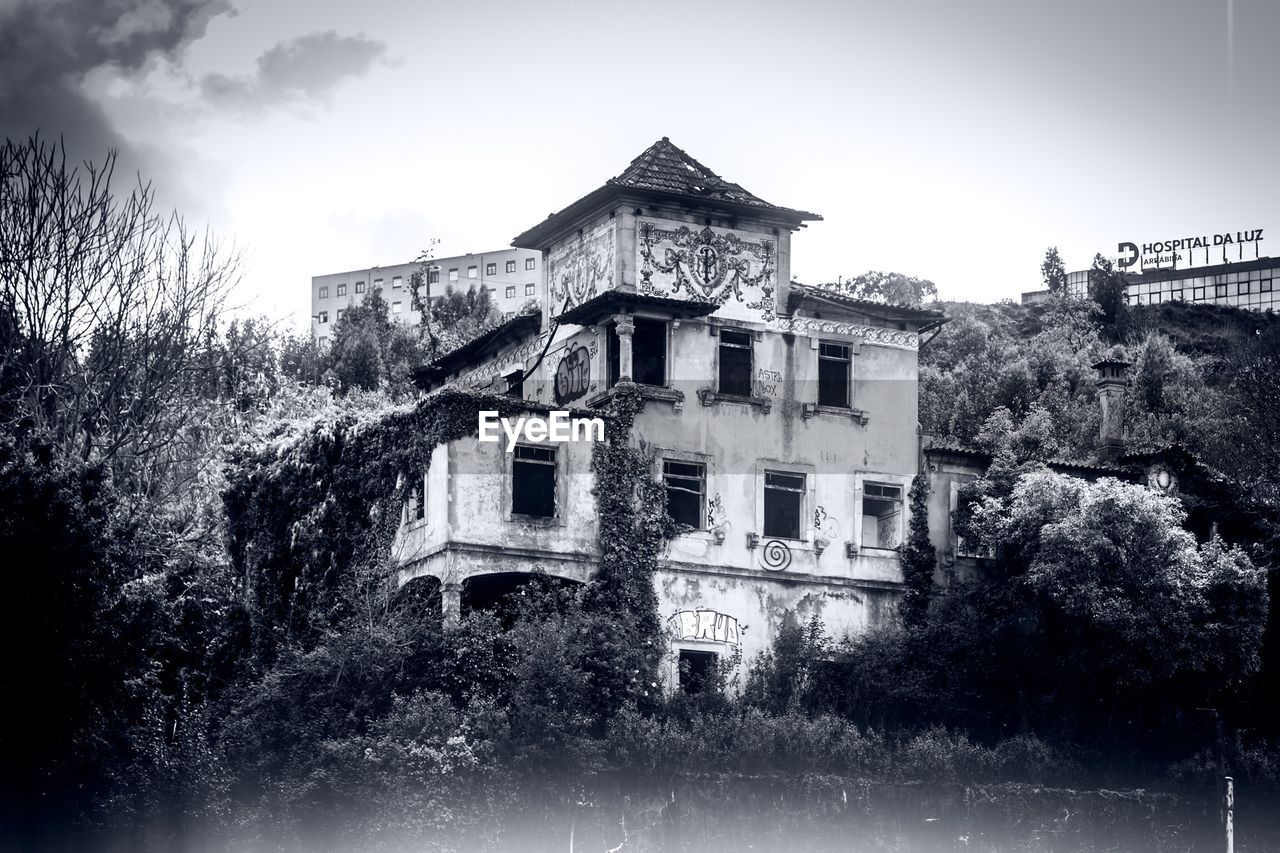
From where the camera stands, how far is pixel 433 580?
130 ft

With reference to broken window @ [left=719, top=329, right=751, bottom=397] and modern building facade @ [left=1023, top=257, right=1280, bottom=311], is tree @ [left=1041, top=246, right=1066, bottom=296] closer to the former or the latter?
modern building facade @ [left=1023, top=257, right=1280, bottom=311]

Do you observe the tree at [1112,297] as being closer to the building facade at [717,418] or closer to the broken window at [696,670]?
the building facade at [717,418]

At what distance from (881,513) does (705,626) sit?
5840mm

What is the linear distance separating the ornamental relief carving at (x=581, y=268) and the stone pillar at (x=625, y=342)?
5.42ft

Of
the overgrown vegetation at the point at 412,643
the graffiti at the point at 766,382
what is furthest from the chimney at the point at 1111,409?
the graffiti at the point at 766,382

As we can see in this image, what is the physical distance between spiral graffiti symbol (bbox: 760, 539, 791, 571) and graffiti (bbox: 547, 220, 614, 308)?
23.3ft

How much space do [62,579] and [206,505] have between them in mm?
14258

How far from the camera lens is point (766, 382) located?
4388cm

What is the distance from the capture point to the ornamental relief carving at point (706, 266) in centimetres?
4375

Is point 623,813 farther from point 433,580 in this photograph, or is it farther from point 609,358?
point 609,358

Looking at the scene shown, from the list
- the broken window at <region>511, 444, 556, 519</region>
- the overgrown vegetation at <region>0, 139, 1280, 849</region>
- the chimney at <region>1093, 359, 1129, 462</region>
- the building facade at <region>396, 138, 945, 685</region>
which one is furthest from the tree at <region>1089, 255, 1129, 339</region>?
the broken window at <region>511, 444, 556, 519</region>

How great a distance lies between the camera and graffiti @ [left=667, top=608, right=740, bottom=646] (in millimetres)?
41250

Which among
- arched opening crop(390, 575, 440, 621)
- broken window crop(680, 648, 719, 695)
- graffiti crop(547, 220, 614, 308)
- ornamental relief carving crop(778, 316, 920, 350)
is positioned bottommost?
broken window crop(680, 648, 719, 695)

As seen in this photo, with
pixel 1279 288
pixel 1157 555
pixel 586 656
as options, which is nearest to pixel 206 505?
pixel 586 656
